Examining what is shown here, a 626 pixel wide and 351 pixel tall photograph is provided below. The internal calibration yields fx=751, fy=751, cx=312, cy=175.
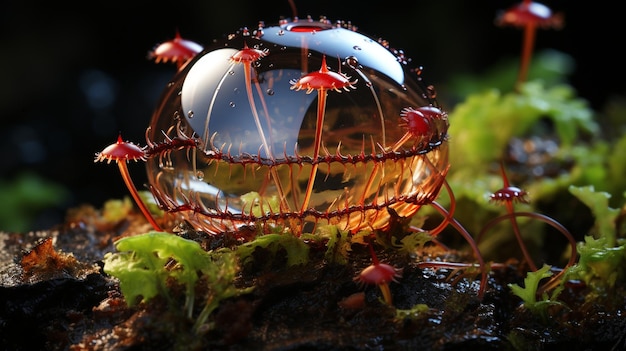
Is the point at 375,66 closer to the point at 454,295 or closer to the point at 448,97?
the point at 454,295

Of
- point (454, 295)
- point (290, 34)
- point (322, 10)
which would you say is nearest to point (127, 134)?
point (322, 10)

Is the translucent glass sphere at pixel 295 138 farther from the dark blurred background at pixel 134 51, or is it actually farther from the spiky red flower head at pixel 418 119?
the dark blurred background at pixel 134 51

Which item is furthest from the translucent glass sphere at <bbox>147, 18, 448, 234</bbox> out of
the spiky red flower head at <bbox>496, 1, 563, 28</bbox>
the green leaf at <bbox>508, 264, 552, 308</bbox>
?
the spiky red flower head at <bbox>496, 1, 563, 28</bbox>

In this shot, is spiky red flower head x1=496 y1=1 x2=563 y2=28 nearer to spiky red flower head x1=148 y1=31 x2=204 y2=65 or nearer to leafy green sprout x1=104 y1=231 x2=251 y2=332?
spiky red flower head x1=148 y1=31 x2=204 y2=65

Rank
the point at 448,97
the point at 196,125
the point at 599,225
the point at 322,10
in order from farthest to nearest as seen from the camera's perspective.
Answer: the point at 322,10 → the point at 448,97 → the point at 599,225 → the point at 196,125

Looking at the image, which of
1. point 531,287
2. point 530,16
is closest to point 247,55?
point 531,287

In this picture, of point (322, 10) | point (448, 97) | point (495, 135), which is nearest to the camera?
point (495, 135)
